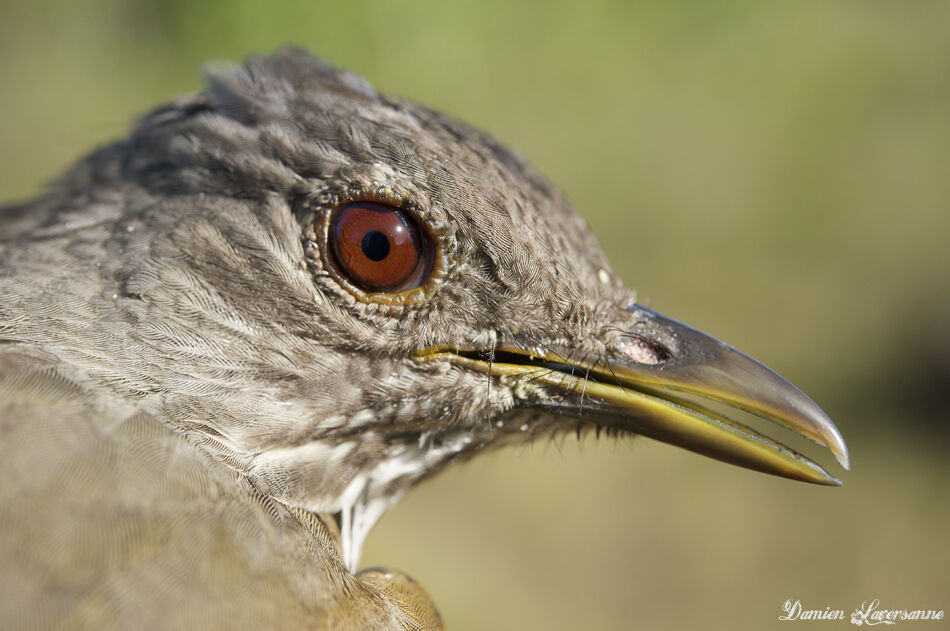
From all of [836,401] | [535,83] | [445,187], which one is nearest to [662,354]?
[445,187]

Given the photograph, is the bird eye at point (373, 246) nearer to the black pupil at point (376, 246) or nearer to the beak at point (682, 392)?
the black pupil at point (376, 246)

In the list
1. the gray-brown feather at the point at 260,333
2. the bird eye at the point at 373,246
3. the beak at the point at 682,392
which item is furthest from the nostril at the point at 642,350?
the bird eye at the point at 373,246

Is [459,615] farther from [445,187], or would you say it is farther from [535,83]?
[535,83]

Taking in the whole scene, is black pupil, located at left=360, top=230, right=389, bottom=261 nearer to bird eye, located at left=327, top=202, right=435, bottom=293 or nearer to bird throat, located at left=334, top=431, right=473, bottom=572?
bird eye, located at left=327, top=202, right=435, bottom=293
